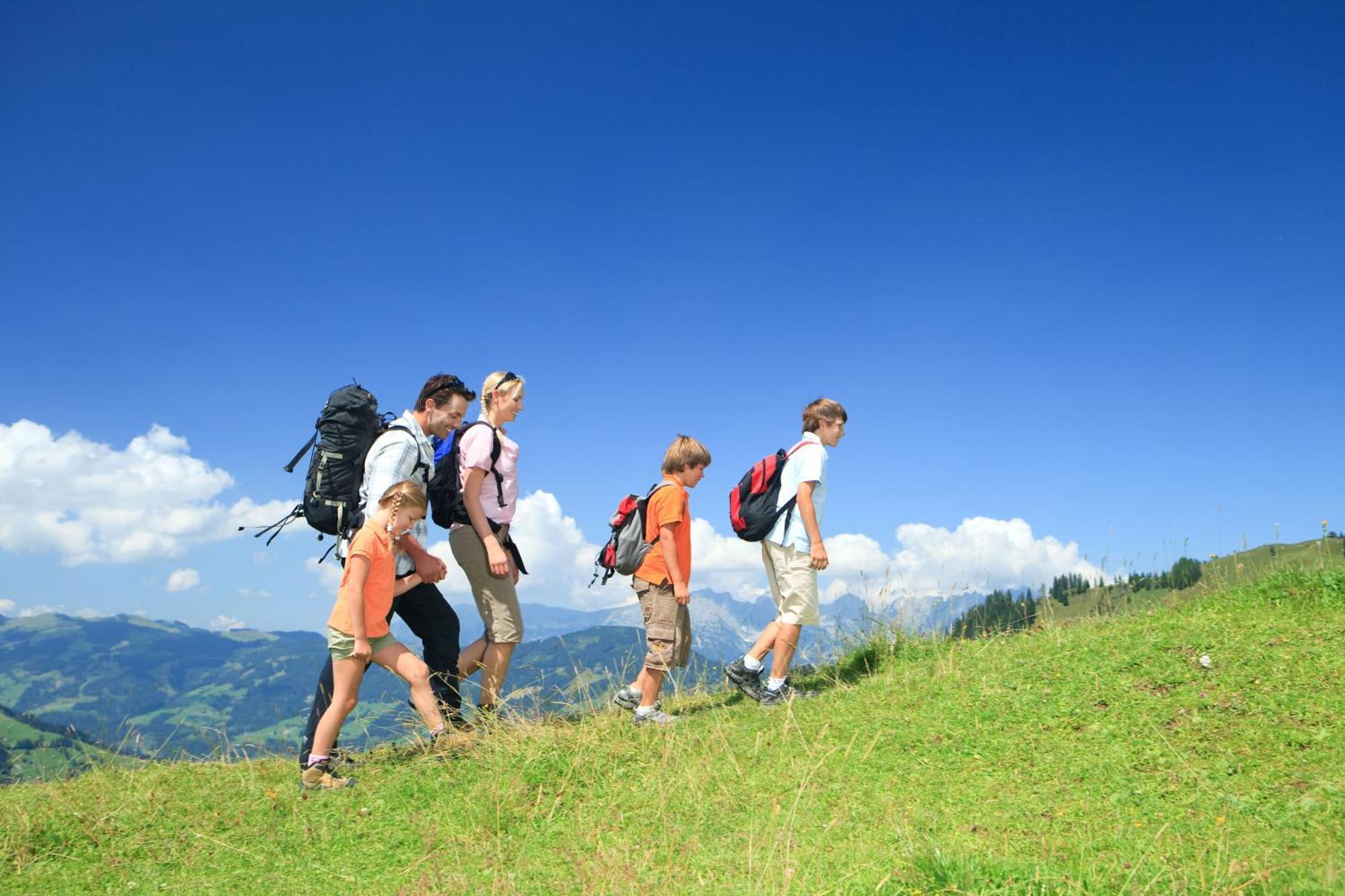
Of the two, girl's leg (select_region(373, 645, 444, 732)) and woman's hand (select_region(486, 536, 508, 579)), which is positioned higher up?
woman's hand (select_region(486, 536, 508, 579))

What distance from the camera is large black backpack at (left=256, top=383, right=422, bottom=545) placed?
671 cm

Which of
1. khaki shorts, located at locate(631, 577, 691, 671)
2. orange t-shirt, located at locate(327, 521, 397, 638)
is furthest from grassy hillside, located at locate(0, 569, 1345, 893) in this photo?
orange t-shirt, located at locate(327, 521, 397, 638)

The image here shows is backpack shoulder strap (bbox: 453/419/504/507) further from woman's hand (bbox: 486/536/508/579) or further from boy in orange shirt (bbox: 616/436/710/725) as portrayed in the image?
boy in orange shirt (bbox: 616/436/710/725)

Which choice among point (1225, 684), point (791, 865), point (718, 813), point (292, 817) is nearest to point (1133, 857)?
point (791, 865)

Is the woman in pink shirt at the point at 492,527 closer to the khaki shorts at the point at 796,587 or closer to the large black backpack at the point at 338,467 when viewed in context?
the large black backpack at the point at 338,467

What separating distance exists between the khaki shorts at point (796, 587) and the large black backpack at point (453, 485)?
263 centimetres

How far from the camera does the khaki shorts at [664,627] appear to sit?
24.1ft

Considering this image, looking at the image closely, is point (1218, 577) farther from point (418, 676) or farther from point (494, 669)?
point (418, 676)

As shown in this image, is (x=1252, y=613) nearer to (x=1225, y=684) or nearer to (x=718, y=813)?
(x=1225, y=684)


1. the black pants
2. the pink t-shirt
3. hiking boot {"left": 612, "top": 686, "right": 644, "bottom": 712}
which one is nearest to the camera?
the pink t-shirt

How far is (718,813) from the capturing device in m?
5.27

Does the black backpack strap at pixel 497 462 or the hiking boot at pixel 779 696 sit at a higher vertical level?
the black backpack strap at pixel 497 462

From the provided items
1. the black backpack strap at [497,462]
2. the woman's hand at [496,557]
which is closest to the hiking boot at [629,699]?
the woman's hand at [496,557]

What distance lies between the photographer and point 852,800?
529cm
